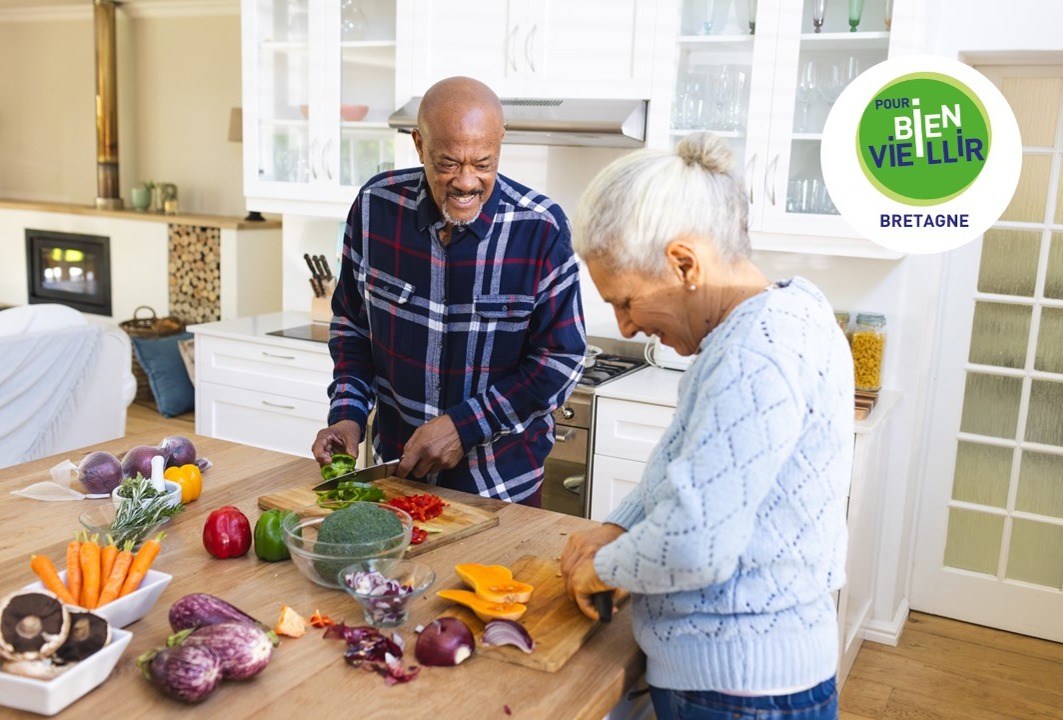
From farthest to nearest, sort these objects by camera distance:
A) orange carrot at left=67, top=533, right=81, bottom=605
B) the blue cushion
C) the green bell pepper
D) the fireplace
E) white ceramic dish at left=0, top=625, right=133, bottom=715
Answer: the fireplace, the blue cushion, the green bell pepper, orange carrot at left=67, top=533, right=81, bottom=605, white ceramic dish at left=0, top=625, right=133, bottom=715

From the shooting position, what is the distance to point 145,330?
19.7 ft

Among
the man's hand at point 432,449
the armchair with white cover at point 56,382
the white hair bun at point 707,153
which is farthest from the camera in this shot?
the armchair with white cover at point 56,382

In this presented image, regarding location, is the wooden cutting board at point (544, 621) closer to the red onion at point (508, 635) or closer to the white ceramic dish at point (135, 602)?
the red onion at point (508, 635)

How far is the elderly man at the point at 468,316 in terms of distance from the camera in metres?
1.92

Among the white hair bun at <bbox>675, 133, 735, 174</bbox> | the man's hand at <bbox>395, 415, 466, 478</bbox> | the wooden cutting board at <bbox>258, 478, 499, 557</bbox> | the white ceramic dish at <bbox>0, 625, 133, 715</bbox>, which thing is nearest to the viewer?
the white ceramic dish at <bbox>0, 625, 133, 715</bbox>

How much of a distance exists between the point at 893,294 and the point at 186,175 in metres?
5.26

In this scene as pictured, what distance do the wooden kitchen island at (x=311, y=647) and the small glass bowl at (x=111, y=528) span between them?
4 cm

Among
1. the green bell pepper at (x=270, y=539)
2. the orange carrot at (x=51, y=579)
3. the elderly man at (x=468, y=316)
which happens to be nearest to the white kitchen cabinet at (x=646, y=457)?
the elderly man at (x=468, y=316)

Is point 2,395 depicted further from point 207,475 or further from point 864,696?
point 864,696

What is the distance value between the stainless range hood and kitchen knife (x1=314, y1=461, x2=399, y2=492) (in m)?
1.61

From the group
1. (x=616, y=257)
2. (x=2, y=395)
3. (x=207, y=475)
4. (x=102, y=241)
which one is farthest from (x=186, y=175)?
(x=616, y=257)

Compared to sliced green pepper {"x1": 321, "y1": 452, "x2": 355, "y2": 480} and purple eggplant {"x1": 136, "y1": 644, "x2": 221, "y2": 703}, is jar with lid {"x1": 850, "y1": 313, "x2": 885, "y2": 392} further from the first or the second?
purple eggplant {"x1": 136, "y1": 644, "x2": 221, "y2": 703}

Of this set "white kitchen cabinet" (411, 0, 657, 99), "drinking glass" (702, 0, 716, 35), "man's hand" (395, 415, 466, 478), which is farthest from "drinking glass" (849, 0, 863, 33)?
"man's hand" (395, 415, 466, 478)

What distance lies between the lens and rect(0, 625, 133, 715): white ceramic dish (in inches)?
41.4
